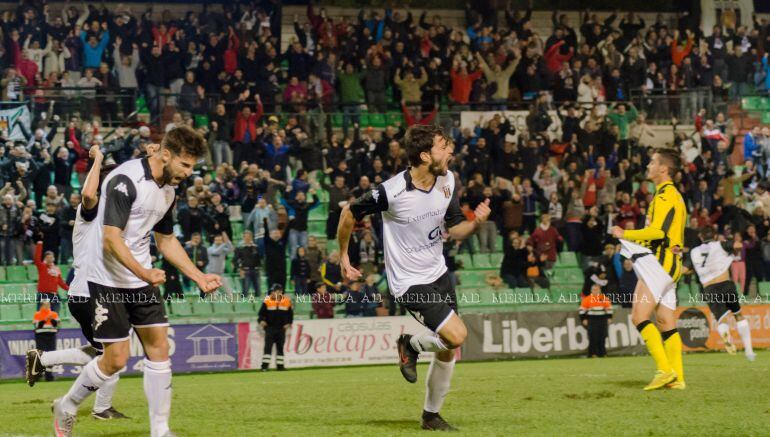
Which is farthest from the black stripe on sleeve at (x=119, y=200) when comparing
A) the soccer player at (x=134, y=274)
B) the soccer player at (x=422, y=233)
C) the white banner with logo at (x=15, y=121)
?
the white banner with logo at (x=15, y=121)

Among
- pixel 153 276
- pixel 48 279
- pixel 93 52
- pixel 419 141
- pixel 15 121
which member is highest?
pixel 93 52

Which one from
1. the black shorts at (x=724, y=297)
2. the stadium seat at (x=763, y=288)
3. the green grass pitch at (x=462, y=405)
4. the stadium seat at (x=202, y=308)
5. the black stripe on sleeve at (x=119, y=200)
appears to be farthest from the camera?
the stadium seat at (x=763, y=288)

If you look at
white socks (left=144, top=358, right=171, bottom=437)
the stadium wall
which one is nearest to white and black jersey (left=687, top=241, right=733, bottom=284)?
the stadium wall

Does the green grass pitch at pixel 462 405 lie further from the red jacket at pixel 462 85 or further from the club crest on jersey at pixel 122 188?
the red jacket at pixel 462 85

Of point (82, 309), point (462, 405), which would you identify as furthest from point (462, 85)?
point (82, 309)

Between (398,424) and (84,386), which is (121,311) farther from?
(398,424)

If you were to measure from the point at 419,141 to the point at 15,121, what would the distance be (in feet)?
57.9

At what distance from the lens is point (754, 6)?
39.3 m

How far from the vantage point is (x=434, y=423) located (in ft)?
32.1

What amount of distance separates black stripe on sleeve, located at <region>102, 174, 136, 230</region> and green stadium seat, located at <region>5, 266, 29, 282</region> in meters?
16.0

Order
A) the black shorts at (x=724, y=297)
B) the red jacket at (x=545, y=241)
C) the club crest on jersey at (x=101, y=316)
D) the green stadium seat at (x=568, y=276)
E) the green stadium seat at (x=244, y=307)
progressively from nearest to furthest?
the club crest on jersey at (x=101, y=316) < the black shorts at (x=724, y=297) < the green stadium seat at (x=244, y=307) < the red jacket at (x=545, y=241) < the green stadium seat at (x=568, y=276)

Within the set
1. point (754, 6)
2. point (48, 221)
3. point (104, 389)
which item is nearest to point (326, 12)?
point (48, 221)

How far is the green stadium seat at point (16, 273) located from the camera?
23.3 metres

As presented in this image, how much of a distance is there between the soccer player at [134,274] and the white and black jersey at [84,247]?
62 mm
